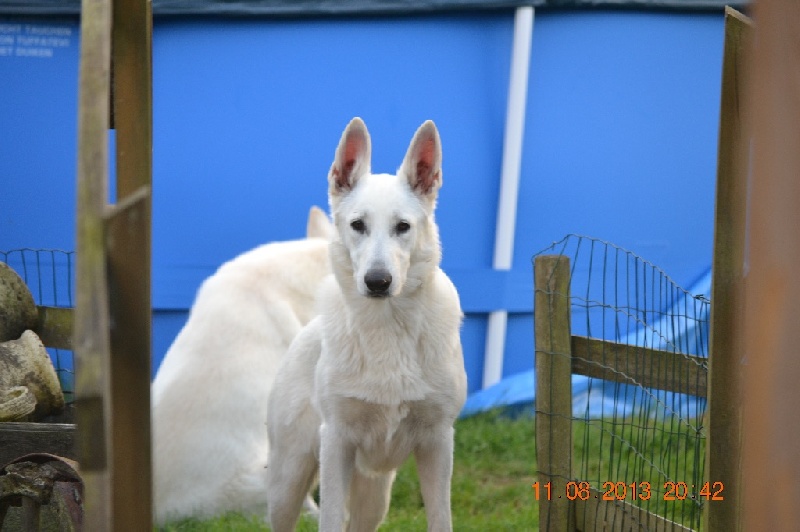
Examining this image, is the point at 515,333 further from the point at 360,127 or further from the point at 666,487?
the point at 360,127

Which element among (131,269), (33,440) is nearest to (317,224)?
(33,440)

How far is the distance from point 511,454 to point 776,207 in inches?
186

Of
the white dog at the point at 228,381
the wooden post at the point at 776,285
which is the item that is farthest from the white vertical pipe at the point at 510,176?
the wooden post at the point at 776,285

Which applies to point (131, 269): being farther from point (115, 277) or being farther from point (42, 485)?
point (42, 485)

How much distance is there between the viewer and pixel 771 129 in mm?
1056

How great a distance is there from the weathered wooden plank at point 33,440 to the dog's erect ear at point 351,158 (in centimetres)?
136

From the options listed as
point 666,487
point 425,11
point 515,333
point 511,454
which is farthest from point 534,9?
point 666,487

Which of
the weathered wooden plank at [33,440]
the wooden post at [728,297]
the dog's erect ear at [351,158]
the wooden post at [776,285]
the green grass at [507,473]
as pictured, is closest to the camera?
the wooden post at [776,285]

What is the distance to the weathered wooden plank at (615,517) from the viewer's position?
3.40m

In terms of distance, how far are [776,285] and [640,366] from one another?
2.58 meters

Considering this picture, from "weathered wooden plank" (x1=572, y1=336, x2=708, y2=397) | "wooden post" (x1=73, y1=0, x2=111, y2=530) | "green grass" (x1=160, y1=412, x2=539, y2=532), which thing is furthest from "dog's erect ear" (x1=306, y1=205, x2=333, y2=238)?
"wooden post" (x1=73, y1=0, x2=111, y2=530)

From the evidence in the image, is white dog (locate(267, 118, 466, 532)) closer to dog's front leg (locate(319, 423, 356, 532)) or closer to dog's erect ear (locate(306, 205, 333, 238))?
dog's front leg (locate(319, 423, 356, 532))

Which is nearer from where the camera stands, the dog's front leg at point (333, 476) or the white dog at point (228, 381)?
the dog's front leg at point (333, 476)

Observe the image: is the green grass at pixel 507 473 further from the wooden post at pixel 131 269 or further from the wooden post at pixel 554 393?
the wooden post at pixel 131 269
